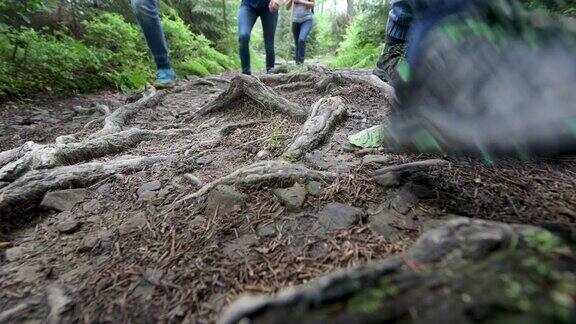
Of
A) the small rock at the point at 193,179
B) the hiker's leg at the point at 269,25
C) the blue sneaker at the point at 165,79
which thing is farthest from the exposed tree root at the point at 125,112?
the hiker's leg at the point at 269,25

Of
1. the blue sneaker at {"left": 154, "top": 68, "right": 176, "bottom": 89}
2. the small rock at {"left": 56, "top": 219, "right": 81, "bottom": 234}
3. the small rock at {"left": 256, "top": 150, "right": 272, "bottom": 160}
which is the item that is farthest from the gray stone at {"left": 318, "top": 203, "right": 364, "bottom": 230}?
the blue sneaker at {"left": 154, "top": 68, "right": 176, "bottom": 89}

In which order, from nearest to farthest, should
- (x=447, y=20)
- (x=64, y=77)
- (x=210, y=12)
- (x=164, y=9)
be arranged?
1. (x=447, y=20)
2. (x=64, y=77)
3. (x=164, y=9)
4. (x=210, y=12)

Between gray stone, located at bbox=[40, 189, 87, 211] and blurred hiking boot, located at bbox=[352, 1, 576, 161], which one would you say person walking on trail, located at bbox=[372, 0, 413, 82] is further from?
gray stone, located at bbox=[40, 189, 87, 211]

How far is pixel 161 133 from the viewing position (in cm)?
342

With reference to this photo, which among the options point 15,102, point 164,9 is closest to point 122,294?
point 15,102

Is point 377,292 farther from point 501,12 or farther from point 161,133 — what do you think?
point 161,133

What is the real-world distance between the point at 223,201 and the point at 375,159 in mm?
1034

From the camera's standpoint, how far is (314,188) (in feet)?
6.37

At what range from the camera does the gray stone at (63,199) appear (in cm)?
217

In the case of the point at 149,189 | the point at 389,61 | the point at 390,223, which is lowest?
the point at 149,189

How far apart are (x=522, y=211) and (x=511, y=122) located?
0.42 meters

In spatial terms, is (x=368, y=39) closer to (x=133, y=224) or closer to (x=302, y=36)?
(x=302, y=36)

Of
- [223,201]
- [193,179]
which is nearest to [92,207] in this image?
[193,179]

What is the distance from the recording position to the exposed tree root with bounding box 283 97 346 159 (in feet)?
7.96
